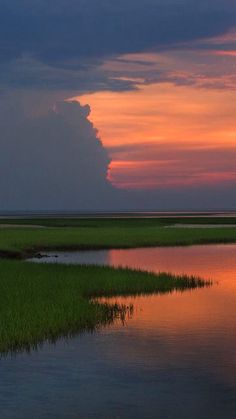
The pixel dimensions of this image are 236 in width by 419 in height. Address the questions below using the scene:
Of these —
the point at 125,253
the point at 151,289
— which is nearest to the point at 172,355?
the point at 151,289

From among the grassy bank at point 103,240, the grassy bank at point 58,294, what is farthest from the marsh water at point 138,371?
the grassy bank at point 103,240

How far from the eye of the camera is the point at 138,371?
16.0 m

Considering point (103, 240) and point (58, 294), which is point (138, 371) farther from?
point (103, 240)

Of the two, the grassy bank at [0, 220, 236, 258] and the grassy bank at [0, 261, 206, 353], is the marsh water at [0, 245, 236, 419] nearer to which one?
the grassy bank at [0, 261, 206, 353]

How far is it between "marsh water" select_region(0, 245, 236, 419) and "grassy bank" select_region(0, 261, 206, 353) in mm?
846

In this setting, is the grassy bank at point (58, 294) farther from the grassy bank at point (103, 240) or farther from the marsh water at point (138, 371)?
the grassy bank at point (103, 240)

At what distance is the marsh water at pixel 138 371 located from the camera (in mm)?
13305

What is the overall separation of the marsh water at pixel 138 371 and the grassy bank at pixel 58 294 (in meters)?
0.85

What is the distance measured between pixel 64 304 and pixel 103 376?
7328mm

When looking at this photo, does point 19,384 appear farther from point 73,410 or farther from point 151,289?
point 151,289

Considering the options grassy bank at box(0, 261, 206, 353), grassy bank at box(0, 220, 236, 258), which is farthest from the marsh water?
grassy bank at box(0, 220, 236, 258)

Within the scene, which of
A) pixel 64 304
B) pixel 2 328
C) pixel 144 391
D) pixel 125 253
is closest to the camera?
pixel 144 391

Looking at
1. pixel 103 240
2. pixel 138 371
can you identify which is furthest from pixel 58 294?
pixel 103 240

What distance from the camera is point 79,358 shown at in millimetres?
17281
